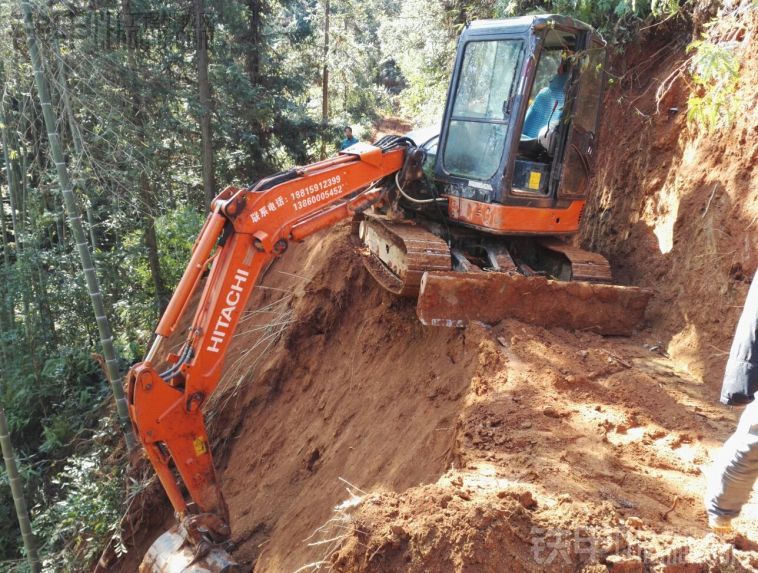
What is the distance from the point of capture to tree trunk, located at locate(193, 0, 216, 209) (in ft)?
35.2

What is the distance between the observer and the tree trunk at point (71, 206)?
5.20 meters

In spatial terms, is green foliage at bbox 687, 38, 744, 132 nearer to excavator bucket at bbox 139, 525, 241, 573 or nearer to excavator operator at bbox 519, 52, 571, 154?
excavator operator at bbox 519, 52, 571, 154

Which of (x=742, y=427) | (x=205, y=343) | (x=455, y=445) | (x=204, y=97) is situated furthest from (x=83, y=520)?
(x=204, y=97)

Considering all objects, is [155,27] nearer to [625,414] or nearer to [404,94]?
[625,414]

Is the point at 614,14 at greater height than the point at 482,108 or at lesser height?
greater

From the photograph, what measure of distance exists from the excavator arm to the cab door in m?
2.45

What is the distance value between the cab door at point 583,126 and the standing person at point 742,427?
3.03 metres

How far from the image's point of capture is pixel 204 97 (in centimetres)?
1109

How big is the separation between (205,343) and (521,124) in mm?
3085

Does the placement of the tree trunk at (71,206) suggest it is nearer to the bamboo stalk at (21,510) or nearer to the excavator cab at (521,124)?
the bamboo stalk at (21,510)

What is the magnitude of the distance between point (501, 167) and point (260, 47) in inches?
372

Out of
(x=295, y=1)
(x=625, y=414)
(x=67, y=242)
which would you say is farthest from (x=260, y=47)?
(x=625, y=414)

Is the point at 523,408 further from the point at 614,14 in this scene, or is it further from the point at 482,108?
the point at 614,14

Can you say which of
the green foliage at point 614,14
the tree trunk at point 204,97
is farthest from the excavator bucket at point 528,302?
the tree trunk at point 204,97
